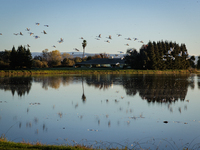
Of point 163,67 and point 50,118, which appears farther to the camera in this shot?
point 163,67

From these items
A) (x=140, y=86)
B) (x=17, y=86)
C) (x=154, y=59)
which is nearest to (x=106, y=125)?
(x=140, y=86)

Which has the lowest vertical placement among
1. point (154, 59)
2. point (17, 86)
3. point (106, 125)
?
point (106, 125)

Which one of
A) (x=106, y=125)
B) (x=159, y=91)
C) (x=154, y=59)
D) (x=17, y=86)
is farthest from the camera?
(x=154, y=59)

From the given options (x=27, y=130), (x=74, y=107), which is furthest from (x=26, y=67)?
(x=27, y=130)

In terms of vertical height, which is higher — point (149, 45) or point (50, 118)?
point (149, 45)

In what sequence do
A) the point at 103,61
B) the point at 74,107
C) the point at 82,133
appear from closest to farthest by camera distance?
the point at 82,133 < the point at 74,107 < the point at 103,61

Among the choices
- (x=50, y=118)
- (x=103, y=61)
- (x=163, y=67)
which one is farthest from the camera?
(x=103, y=61)

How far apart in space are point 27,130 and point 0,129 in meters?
1.23

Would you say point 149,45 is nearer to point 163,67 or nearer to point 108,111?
point 163,67

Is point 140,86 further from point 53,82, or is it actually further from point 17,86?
point 17,86

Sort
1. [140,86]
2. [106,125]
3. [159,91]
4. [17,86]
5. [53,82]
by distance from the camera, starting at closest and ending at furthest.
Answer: [106,125] < [159,91] < [17,86] < [140,86] < [53,82]

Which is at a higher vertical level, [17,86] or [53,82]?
[17,86]

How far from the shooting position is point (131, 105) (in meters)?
17.8

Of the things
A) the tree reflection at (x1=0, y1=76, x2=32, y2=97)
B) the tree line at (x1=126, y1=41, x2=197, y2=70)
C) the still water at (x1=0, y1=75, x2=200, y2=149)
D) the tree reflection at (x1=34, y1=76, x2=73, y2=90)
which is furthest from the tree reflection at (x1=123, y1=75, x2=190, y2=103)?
the tree line at (x1=126, y1=41, x2=197, y2=70)
